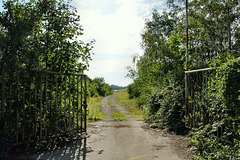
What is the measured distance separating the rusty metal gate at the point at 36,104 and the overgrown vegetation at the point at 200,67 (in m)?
3.83

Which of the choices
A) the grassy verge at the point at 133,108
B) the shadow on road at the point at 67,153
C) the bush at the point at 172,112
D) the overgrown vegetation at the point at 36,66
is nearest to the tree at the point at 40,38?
the overgrown vegetation at the point at 36,66

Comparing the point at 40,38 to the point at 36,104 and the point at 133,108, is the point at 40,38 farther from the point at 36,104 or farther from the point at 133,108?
the point at 133,108

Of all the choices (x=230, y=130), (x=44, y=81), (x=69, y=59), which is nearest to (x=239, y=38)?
(x=230, y=130)

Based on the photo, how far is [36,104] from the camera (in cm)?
541

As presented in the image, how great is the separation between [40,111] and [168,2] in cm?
1439

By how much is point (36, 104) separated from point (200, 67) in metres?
6.75

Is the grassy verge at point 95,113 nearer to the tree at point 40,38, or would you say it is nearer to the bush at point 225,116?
the tree at point 40,38

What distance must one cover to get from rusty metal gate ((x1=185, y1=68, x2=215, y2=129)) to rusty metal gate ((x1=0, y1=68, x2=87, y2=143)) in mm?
3728

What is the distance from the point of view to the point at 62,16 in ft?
20.1

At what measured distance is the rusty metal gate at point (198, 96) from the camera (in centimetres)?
539

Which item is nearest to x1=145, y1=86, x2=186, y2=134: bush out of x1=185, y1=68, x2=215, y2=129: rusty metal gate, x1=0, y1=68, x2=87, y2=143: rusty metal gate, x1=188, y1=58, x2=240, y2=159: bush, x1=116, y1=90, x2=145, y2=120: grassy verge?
x1=185, y1=68, x2=215, y2=129: rusty metal gate

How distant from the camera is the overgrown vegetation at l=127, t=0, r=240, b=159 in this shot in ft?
14.2

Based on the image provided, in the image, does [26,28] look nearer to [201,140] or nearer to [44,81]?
[44,81]

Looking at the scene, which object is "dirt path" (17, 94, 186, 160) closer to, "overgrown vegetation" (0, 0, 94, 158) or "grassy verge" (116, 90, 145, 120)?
"overgrown vegetation" (0, 0, 94, 158)
